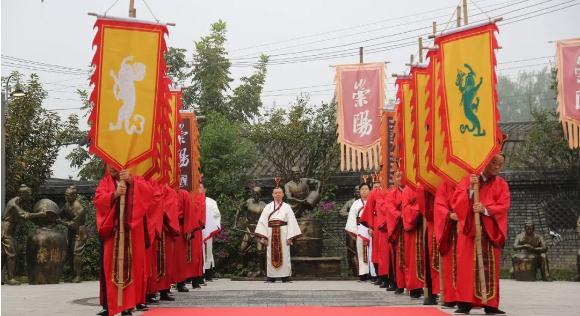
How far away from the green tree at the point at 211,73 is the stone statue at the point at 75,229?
9.47m

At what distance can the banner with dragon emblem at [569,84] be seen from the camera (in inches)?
623

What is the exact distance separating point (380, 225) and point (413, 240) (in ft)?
8.40

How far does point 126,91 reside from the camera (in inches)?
337

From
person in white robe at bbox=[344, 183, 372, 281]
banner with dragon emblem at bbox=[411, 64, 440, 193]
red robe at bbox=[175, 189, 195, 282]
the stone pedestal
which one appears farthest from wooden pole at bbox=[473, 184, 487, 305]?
the stone pedestal

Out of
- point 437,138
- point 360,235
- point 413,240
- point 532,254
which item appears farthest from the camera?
point 360,235

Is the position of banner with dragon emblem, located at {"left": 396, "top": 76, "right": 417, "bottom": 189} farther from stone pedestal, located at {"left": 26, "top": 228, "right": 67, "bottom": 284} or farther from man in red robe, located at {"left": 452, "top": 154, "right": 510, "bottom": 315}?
stone pedestal, located at {"left": 26, "top": 228, "right": 67, "bottom": 284}

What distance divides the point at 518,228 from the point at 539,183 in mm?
1149

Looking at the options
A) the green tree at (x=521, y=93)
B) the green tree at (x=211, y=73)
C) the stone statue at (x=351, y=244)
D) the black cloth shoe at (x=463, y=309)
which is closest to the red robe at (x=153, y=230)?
the black cloth shoe at (x=463, y=309)

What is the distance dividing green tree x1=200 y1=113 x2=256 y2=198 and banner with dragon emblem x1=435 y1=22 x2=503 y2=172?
11.2m

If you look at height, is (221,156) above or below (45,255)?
above

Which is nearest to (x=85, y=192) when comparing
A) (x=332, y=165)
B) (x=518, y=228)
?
(x=332, y=165)

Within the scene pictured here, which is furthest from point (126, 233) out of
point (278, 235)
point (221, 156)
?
point (221, 156)

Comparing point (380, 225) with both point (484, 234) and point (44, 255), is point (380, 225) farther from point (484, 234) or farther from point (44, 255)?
point (44, 255)

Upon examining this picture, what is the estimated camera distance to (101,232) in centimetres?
831
